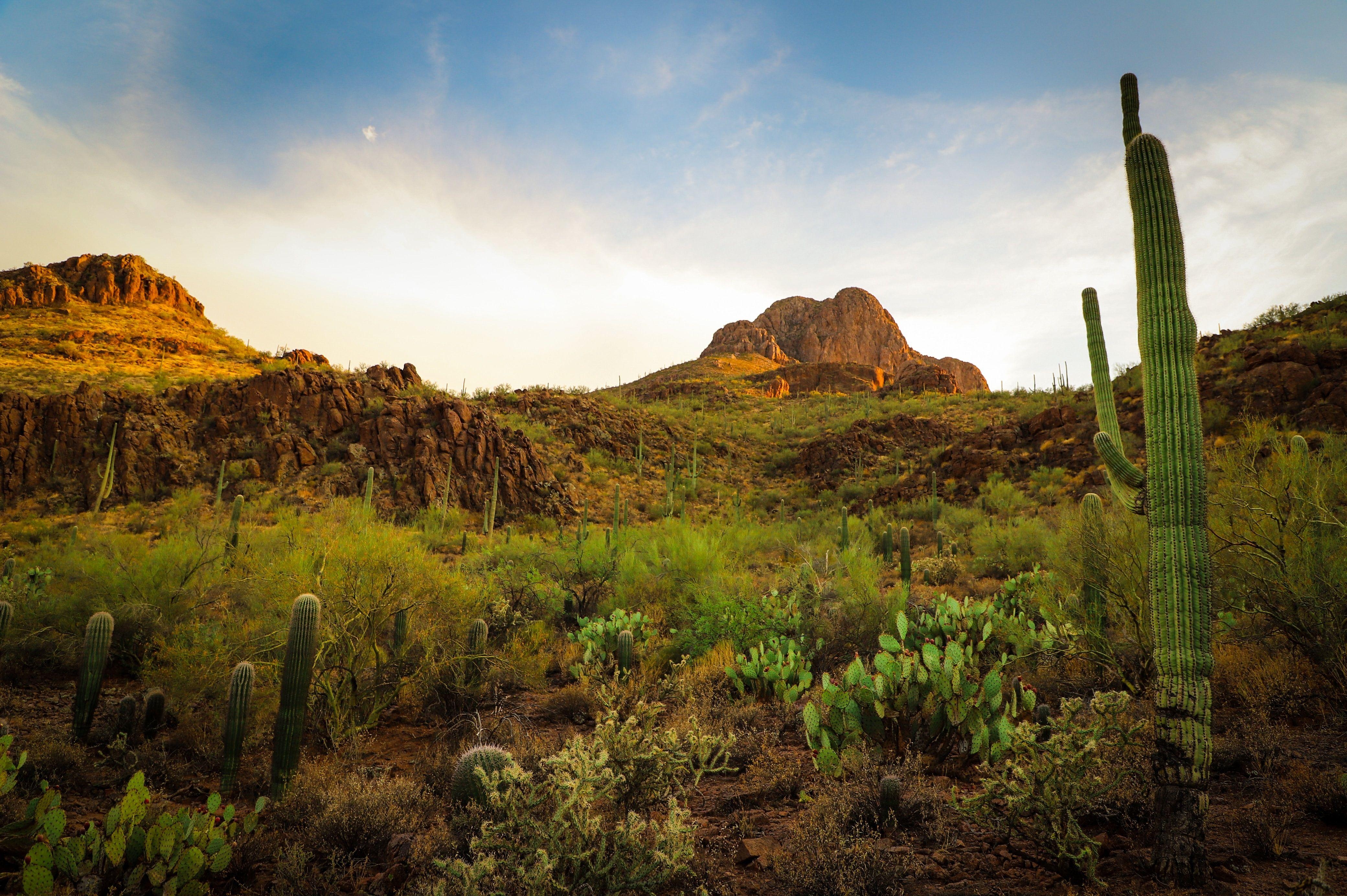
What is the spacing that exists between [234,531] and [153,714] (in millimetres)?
6590

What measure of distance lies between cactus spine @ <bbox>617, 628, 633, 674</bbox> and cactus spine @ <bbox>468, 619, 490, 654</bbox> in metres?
1.37

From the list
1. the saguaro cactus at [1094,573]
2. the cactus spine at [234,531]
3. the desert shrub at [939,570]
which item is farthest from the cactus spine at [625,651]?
the desert shrub at [939,570]

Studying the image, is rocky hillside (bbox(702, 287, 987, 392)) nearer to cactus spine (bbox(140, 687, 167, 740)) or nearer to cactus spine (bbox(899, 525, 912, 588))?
cactus spine (bbox(899, 525, 912, 588))

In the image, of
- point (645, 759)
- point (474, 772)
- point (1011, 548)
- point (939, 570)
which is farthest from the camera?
point (1011, 548)

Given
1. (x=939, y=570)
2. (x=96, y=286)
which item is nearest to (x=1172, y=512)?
(x=939, y=570)

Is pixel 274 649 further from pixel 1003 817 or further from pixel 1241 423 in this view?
pixel 1241 423

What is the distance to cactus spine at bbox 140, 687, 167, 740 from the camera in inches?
196

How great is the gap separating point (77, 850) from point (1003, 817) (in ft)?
13.3

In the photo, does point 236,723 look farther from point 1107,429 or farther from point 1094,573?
point 1094,573

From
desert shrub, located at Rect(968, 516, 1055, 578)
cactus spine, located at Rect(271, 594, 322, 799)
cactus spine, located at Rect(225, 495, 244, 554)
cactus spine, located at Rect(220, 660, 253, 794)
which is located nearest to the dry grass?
cactus spine, located at Rect(225, 495, 244, 554)

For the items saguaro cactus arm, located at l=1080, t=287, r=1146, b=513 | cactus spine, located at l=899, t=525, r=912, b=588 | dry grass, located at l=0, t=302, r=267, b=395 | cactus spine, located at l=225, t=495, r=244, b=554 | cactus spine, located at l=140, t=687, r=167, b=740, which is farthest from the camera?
dry grass, located at l=0, t=302, r=267, b=395

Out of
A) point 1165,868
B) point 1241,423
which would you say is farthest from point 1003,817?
point 1241,423

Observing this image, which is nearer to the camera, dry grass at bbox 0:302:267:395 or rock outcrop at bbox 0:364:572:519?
rock outcrop at bbox 0:364:572:519

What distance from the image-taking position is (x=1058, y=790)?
2750 millimetres
